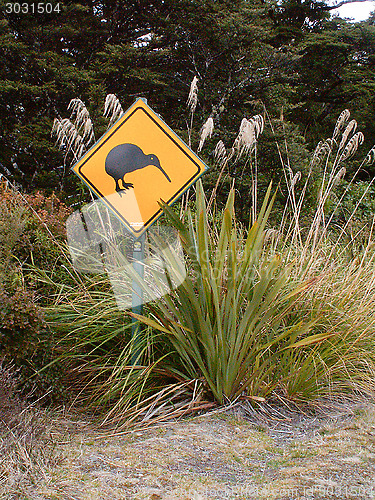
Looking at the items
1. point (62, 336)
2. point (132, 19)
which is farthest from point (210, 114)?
point (62, 336)

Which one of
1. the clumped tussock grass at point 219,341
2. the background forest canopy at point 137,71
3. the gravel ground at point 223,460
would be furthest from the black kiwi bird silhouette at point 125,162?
the background forest canopy at point 137,71

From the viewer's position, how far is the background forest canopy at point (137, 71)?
9.80 metres

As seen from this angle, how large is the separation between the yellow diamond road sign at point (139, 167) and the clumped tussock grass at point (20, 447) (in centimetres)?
152

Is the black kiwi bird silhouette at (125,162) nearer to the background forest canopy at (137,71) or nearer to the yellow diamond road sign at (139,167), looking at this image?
the yellow diamond road sign at (139,167)

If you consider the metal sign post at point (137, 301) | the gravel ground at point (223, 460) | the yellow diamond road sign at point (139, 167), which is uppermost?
the yellow diamond road sign at point (139, 167)

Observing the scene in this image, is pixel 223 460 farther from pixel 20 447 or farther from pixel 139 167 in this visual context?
pixel 139 167

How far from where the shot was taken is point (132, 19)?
38.6 feet

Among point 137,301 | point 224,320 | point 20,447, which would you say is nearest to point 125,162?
point 137,301

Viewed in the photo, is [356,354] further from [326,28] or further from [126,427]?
[326,28]

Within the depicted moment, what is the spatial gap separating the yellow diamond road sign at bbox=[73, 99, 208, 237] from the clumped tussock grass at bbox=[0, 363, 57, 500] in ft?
5.00

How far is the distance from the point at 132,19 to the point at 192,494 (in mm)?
11910

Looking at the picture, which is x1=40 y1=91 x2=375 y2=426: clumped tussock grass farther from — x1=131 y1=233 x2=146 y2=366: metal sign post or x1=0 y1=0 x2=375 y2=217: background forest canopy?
x1=0 y1=0 x2=375 y2=217: background forest canopy

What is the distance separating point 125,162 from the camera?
11.7 ft

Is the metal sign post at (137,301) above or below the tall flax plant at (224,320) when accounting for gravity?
above
